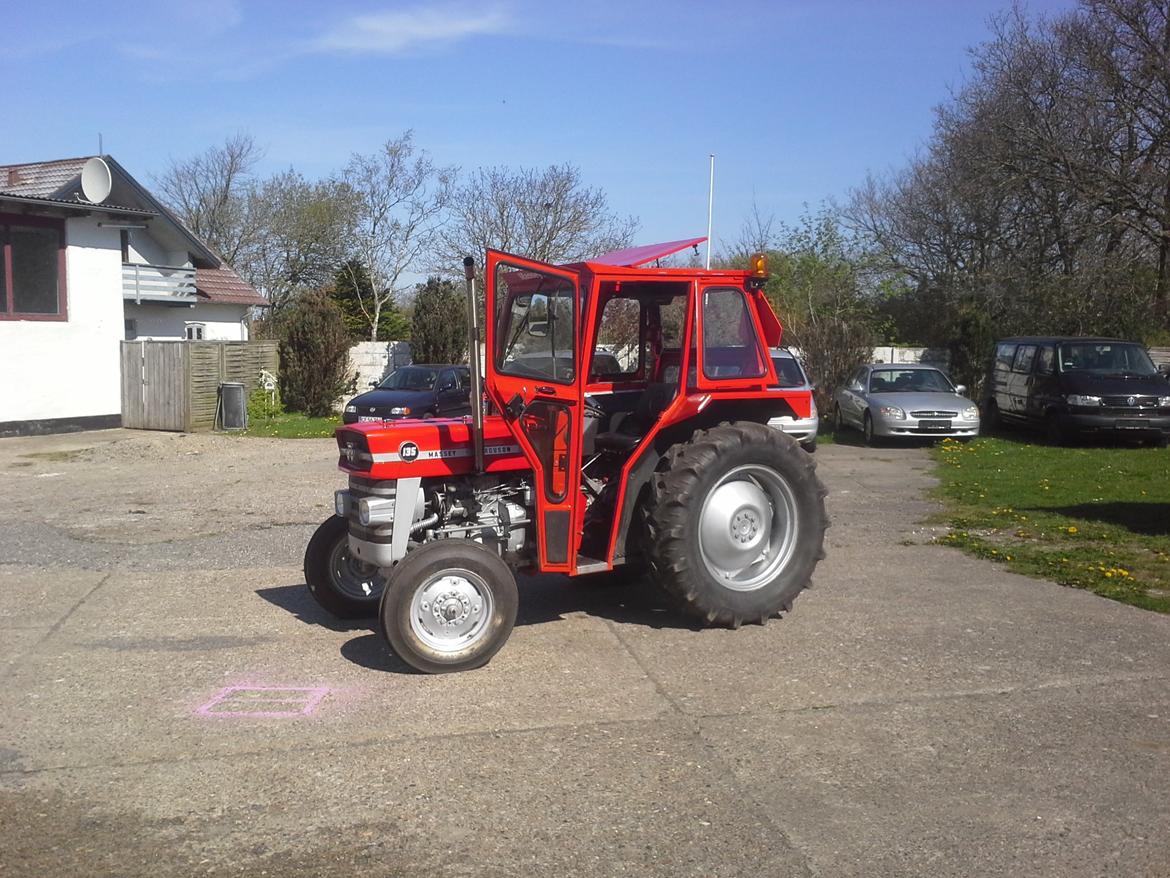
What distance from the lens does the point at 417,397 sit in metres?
20.1

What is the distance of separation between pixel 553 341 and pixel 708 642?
2076 mm

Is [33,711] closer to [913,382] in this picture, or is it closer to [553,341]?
[553,341]

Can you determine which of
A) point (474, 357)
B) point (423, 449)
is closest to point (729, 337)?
point (474, 357)

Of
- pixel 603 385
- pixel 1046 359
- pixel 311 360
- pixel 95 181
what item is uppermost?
pixel 95 181

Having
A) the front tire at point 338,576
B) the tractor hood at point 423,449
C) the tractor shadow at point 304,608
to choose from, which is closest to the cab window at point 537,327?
the tractor hood at point 423,449

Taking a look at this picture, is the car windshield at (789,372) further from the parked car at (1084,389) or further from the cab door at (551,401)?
the cab door at (551,401)

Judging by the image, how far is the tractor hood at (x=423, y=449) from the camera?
645 centimetres

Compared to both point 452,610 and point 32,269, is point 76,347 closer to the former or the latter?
point 32,269

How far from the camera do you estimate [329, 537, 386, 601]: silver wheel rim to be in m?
7.26

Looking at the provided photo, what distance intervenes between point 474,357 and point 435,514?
1186 mm

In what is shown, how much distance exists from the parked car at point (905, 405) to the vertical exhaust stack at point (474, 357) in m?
13.3

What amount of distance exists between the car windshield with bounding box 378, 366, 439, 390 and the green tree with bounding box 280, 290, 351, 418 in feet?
11.6

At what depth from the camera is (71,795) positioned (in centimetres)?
469

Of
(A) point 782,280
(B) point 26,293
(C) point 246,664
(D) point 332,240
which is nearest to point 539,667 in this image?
(C) point 246,664
